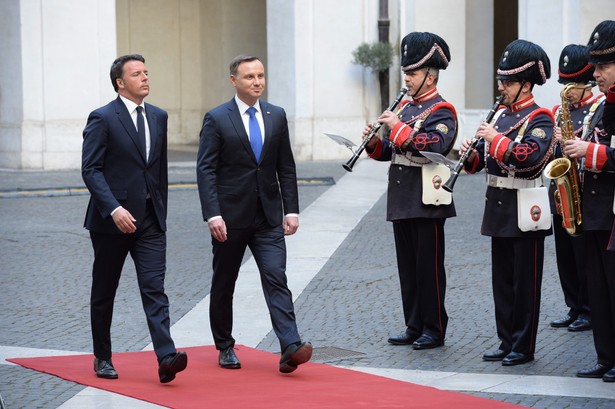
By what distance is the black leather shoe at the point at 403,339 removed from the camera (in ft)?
26.6

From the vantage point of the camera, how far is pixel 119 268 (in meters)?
7.21

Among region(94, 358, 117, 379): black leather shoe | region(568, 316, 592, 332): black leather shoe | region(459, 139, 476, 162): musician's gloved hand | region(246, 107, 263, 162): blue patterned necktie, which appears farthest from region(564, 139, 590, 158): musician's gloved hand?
region(94, 358, 117, 379): black leather shoe

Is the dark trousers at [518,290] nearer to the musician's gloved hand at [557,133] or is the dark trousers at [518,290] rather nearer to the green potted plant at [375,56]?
the musician's gloved hand at [557,133]

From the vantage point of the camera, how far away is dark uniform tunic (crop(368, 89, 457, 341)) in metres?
8.00

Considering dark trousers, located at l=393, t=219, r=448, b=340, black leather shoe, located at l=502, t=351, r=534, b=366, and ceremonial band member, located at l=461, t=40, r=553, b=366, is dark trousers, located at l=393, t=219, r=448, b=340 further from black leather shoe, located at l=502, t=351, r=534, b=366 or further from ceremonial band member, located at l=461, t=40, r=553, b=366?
black leather shoe, located at l=502, t=351, r=534, b=366

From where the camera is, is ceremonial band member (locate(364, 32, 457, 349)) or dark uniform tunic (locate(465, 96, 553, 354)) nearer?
dark uniform tunic (locate(465, 96, 553, 354))

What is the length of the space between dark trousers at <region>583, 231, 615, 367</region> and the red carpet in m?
1.02

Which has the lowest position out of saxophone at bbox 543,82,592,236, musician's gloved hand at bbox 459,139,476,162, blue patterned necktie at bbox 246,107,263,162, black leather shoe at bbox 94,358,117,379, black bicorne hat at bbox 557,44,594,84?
black leather shoe at bbox 94,358,117,379

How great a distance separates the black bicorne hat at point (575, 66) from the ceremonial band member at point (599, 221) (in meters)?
1.04

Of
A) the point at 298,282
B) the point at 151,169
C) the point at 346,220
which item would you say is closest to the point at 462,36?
the point at 346,220

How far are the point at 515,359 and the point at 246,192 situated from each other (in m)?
1.85

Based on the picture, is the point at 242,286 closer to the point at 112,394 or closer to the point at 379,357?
the point at 379,357

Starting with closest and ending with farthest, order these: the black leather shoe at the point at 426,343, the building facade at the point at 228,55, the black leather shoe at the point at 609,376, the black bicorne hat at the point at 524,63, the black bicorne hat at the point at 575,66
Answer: the black leather shoe at the point at 609,376
the black bicorne hat at the point at 524,63
the black leather shoe at the point at 426,343
the black bicorne hat at the point at 575,66
the building facade at the point at 228,55

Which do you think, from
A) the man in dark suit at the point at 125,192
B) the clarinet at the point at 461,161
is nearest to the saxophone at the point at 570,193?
the clarinet at the point at 461,161
